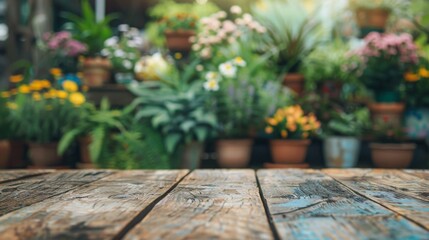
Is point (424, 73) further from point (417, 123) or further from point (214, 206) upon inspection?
point (214, 206)

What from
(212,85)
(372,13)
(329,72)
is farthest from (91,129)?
(372,13)

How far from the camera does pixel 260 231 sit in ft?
1.89

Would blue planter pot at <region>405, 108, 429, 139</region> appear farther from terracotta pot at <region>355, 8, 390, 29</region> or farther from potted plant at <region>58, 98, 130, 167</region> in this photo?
potted plant at <region>58, 98, 130, 167</region>

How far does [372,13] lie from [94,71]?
2.74m

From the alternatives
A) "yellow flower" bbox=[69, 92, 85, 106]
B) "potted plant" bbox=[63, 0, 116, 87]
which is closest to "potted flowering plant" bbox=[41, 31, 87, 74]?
"potted plant" bbox=[63, 0, 116, 87]

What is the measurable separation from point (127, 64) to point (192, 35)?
73 cm

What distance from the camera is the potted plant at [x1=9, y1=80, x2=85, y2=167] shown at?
9.91ft

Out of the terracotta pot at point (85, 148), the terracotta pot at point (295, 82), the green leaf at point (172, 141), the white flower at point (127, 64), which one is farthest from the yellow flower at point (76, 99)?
the terracotta pot at point (295, 82)

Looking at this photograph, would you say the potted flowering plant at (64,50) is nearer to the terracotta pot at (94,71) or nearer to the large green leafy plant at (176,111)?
the terracotta pot at (94,71)

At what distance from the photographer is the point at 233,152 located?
9.95ft

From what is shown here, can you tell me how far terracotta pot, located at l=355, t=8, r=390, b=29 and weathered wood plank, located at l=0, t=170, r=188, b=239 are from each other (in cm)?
384

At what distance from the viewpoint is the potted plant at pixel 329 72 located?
3.63 meters

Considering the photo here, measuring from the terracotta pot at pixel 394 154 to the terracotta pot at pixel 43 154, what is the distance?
2291 mm

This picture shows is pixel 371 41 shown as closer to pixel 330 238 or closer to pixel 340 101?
pixel 340 101
